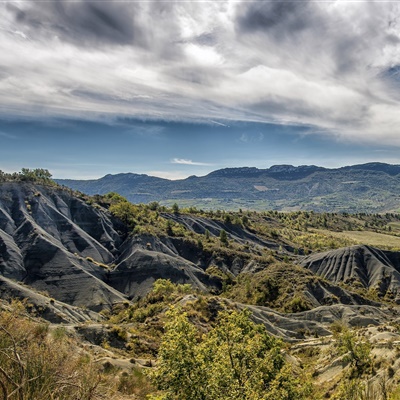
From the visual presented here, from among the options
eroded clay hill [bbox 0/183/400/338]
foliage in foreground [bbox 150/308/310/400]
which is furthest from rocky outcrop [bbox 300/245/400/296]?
foliage in foreground [bbox 150/308/310/400]

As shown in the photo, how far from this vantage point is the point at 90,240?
134 metres

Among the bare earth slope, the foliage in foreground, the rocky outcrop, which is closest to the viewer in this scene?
the foliage in foreground

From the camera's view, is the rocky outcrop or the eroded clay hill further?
the rocky outcrop

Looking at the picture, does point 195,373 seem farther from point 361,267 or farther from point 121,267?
point 361,267

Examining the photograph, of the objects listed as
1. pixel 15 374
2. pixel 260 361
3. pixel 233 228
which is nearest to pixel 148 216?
pixel 233 228

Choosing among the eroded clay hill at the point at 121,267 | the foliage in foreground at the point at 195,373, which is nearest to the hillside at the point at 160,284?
the eroded clay hill at the point at 121,267

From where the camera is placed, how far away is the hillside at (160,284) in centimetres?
5203

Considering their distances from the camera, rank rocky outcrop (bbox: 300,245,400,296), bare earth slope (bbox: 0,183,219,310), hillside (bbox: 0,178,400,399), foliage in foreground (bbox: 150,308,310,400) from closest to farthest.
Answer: foliage in foreground (bbox: 150,308,310,400) → hillside (bbox: 0,178,400,399) → bare earth slope (bbox: 0,183,219,310) → rocky outcrop (bbox: 300,245,400,296)

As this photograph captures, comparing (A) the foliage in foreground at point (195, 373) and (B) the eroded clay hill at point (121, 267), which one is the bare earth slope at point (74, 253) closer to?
(B) the eroded clay hill at point (121, 267)

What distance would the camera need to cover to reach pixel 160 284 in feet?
320

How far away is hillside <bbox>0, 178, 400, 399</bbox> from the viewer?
52031 millimetres

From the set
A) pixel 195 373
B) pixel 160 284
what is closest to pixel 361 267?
pixel 160 284

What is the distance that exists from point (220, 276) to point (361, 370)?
79.3 metres

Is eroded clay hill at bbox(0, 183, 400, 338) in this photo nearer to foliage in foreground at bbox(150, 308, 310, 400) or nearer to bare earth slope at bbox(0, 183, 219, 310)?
bare earth slope at bbox(0, 183, 219, 310)
